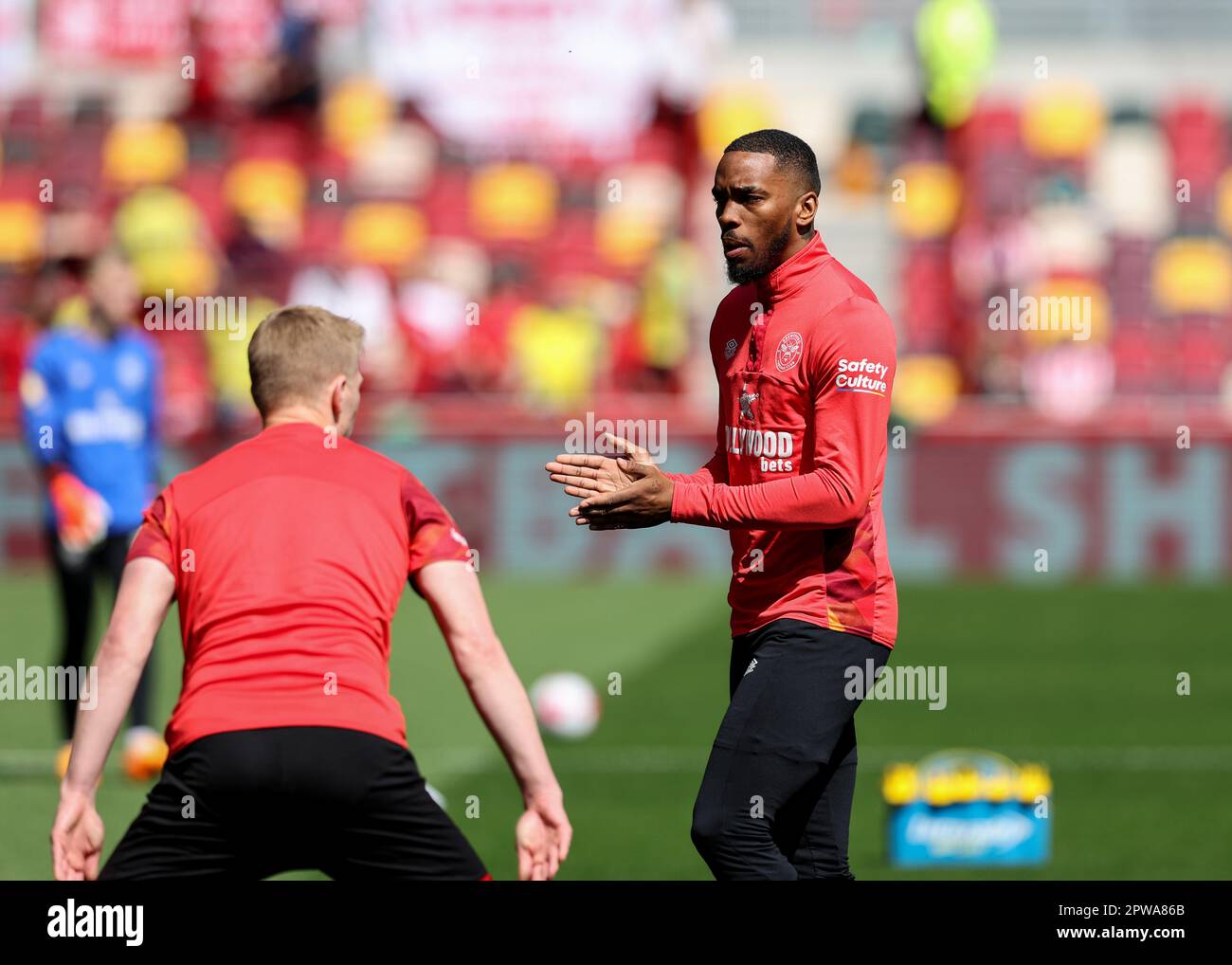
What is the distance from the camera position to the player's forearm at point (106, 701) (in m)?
4.39

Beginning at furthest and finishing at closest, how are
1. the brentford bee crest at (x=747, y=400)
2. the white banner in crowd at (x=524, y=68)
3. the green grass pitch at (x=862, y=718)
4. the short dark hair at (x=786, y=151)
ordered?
1. the white banner in crowd at (x=524, y=68)
2. the green grass pitch at (x=862, y=718)
3. the brentford bee crest at (x=747, y=400)
4. the short dark hair at (x=786, y=151)

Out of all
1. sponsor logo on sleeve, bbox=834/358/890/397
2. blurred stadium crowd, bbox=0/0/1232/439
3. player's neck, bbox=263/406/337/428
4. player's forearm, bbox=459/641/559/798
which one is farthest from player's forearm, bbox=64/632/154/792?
blurred stadium crowd, bbox=0/0/1232/439

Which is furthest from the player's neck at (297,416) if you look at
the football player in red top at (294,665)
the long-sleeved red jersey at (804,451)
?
the long-sleeved red jersey at (804,451)

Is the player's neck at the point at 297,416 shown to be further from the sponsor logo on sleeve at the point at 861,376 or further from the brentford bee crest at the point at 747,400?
the sponsor logo on sleeve at the point at 861,376

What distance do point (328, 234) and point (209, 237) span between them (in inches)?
65.2

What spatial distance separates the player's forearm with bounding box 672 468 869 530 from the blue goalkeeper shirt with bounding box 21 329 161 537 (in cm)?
495

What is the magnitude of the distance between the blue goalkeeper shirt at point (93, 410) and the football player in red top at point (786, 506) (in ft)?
15.8

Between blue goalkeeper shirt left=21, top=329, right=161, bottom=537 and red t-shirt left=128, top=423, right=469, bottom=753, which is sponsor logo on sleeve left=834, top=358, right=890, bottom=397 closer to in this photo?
red t-shirt left=128, top=423, right=469, bottom=753

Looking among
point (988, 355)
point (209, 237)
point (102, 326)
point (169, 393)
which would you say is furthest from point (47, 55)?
point (102, 326)

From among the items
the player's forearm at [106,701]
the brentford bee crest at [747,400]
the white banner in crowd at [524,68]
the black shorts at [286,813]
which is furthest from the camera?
the white banner in crowd at [524,68]
